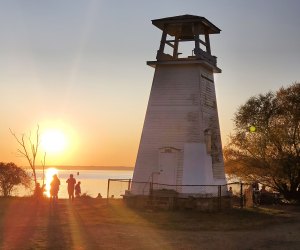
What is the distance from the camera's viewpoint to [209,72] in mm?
31297

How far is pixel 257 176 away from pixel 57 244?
25.8 meters

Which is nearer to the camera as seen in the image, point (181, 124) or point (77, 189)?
point (181, 124)

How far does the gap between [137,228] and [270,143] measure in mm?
20357

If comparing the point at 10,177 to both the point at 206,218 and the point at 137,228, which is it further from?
the point at 137,228

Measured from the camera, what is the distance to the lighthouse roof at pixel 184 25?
Result: 1176 inches

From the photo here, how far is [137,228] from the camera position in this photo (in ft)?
68.2

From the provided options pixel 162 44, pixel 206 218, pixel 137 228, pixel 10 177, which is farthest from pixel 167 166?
pixel 10 177

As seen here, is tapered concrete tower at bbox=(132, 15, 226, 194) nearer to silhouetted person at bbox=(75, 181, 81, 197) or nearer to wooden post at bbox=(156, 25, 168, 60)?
wooden post at bbox=(156, 25, 168, 60)

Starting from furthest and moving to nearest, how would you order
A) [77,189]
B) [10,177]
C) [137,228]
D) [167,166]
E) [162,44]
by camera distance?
[10,177]
[77,189]
[162,44]
[167,166]
[137,228]

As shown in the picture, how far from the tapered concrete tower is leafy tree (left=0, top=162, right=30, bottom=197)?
19.8 meters

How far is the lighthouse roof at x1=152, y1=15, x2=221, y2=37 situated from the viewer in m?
29.9

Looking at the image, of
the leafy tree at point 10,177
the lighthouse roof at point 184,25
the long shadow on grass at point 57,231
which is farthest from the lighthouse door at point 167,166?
the leafy tree at point 10,177

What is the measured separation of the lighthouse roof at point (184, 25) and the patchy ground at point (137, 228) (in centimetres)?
1126

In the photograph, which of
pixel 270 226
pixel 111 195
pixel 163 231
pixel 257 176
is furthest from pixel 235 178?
pixel 163 231
